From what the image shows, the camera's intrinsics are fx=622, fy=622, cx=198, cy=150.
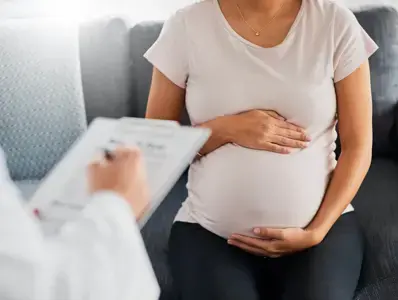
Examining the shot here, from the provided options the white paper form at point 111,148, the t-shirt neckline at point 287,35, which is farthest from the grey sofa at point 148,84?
the white paper form at point 111,148

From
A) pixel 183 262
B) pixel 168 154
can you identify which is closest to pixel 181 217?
pixel 183 262

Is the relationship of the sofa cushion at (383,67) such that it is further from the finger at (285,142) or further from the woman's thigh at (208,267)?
the woman's thigh at (208,267)

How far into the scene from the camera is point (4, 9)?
2008 mm

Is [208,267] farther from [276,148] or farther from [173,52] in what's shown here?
[173,52]

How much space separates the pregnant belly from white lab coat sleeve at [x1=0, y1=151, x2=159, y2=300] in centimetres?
45

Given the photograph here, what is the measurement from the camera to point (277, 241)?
1.23 metres

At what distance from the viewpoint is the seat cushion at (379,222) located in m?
1.30

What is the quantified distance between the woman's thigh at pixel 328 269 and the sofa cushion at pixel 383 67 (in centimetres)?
53

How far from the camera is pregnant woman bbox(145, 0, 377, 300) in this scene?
125 centimetres

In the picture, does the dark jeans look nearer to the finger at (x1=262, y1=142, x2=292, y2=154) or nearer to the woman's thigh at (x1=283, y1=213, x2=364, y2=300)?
the woman's thigh at (x1=283, y1=213, x2=364, y2=300)

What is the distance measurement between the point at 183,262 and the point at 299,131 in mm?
365

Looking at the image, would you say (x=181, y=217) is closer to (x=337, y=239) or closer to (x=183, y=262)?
(x=183, y=262)

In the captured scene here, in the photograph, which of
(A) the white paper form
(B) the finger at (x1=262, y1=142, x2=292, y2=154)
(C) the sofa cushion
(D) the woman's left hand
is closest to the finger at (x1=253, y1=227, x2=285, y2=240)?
(D) the woman's left hand

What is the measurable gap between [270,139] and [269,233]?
0.20 meters
